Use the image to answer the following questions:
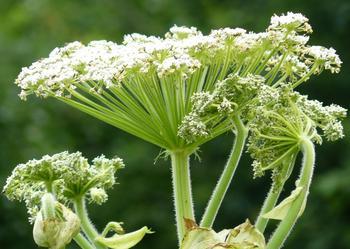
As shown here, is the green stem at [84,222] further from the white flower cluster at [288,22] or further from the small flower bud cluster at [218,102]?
the white flower cluster at [288,22]

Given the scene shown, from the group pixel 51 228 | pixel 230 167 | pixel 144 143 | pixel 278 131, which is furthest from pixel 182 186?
pixel 144 143

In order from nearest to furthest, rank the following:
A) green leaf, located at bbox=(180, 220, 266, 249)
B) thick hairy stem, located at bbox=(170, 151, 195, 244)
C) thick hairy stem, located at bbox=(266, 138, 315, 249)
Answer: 1. green leaf, located at bbox=(180, 220, 266, 249)
2. thick hairy stem, located at bbox=(266, 138, 315, 249)
3. thick hairy stem, located at bbox=(170, 151, 195, 244)

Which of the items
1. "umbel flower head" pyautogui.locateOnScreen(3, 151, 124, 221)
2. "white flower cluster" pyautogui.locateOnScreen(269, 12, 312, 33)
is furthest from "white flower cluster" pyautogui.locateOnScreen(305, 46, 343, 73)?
"umbel flower head" pyautogui.locateOnScreen(3, 151, 124, 221)

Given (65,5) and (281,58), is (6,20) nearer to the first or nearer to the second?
(65,5)

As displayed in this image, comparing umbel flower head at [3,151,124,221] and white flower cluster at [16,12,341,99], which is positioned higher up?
white flower cluster at [16,12,341,99]

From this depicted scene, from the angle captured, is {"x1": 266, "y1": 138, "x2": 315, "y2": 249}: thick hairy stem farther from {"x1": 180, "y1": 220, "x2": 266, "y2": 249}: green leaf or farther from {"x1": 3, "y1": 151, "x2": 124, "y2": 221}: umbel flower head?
{"x1": 3, "y1": 151, "x2": 124, "y2": 221}: umbel flower head

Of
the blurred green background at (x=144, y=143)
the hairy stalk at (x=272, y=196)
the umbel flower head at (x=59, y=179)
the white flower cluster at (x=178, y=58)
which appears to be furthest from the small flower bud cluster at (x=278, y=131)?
the blurred green background at (x=144, y=143)

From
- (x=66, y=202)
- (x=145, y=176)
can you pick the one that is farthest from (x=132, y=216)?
(x=66, y=202)

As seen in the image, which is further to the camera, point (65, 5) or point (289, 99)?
point (65, 5)
